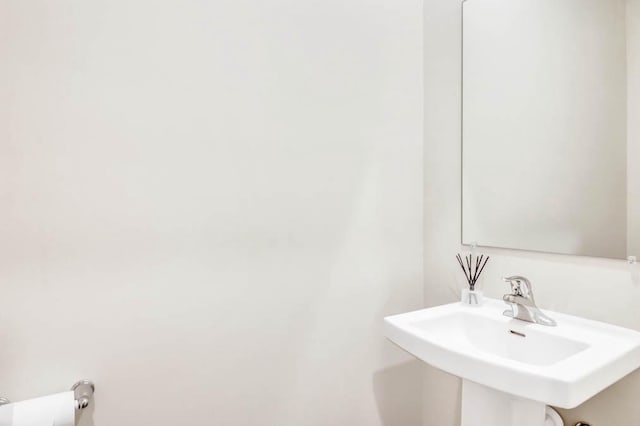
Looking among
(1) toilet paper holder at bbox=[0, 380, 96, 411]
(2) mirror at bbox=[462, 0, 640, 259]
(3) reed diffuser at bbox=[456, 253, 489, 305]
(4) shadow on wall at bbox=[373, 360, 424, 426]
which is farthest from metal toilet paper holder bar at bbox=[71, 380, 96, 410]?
(2) mirror at bbox=[462, 0, 640, 259]

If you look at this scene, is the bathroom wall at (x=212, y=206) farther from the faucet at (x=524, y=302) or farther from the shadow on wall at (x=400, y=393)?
A: the faucet at (x=524, y=302)

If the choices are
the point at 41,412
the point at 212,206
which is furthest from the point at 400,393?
the point at 41,412

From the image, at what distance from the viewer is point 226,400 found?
1.12 m

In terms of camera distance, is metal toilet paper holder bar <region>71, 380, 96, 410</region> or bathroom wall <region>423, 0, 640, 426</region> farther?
bathroom wall <region>423, 0, 640, 426</region>

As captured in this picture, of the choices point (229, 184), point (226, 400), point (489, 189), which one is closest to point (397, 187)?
point (489, 189)

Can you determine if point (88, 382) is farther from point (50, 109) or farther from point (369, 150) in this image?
point (369, 150)

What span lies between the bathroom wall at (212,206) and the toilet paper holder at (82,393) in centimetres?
2

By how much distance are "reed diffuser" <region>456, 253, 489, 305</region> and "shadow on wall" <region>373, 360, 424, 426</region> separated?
0.45 meters

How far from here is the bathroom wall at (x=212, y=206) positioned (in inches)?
35.2

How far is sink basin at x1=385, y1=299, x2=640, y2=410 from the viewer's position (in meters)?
0.71

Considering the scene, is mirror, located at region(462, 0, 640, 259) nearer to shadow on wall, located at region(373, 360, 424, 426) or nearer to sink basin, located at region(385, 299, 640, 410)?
sink basin, located at region(385, 299, 640, 410)

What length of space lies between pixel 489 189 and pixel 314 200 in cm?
68

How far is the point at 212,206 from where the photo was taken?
1.09 meters

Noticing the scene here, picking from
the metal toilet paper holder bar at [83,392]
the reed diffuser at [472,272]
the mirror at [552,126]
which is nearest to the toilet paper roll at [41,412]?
the metal toilet paper holder bar at [83,392]
